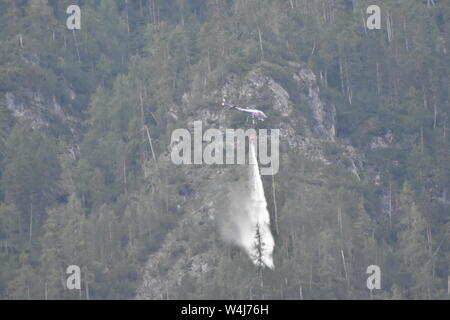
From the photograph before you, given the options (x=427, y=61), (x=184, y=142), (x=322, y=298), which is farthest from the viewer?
(x=427, y=61)

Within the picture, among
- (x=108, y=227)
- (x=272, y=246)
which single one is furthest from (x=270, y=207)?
(x=108, y=227)

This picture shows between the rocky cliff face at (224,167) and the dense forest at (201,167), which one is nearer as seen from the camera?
the dense forest at (201,167)

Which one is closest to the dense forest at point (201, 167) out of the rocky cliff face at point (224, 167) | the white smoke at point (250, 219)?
the rocky cliff face at point (224, 167)

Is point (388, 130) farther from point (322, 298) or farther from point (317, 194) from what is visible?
point (322, 298)

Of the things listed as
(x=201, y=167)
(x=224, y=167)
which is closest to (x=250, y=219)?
(x=224, y=167)

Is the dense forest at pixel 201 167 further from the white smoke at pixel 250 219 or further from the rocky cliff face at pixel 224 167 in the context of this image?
the white smoke at pixel 250 219

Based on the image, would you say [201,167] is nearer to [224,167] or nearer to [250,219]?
[224,167]

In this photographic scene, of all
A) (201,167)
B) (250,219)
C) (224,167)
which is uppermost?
(201,167)
